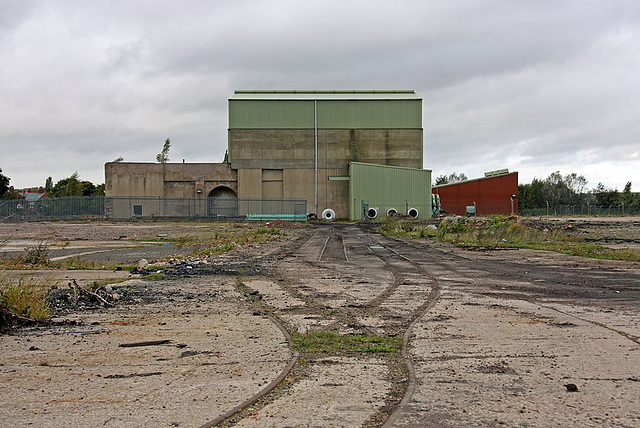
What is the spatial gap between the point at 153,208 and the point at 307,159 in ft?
53.6

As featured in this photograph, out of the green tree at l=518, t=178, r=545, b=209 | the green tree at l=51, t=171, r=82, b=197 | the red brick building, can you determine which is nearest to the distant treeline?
the green tree at l=518, t=178, r=545, b=209

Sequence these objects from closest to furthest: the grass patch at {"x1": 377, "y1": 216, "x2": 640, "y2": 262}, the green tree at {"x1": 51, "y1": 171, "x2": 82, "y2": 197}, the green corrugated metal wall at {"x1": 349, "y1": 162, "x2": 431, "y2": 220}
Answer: the grass patch at {"x1": 377, "y1": 216, "x2": 640, "y2": 262} → the green corrugated metal wall at {"x1": 349, "y1": 162, "x2": 431, "y2": 220} → the green tree at {"x1": 51, "y1": 171, "x2": 82, "y2": 197}

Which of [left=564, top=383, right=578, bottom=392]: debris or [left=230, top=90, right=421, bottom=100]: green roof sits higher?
[left=230, top=90, right=421, bottom=100]: green roof

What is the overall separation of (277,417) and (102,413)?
1230 mm

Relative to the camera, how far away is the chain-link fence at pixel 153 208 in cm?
5269

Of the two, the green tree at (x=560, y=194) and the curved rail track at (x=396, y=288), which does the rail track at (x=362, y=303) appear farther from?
the green tree at (x=560, y=194)

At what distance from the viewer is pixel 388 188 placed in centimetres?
5381

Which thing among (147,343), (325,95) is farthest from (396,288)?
(325,95)

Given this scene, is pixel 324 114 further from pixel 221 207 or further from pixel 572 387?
pixel 572 387

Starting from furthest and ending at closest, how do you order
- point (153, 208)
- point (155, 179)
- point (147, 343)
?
point (155, 179)
point (153, 208)
point (147, 343)

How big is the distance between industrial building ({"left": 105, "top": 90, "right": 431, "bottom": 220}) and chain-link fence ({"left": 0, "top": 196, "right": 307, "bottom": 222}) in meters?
1.23

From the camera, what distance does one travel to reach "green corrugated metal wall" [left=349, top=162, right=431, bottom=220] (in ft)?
175

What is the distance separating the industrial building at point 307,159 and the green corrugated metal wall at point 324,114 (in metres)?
0.10

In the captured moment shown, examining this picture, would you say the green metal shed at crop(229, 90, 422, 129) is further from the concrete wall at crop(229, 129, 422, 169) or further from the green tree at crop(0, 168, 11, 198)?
the green tree at crop(0, 168, 11, 198)
